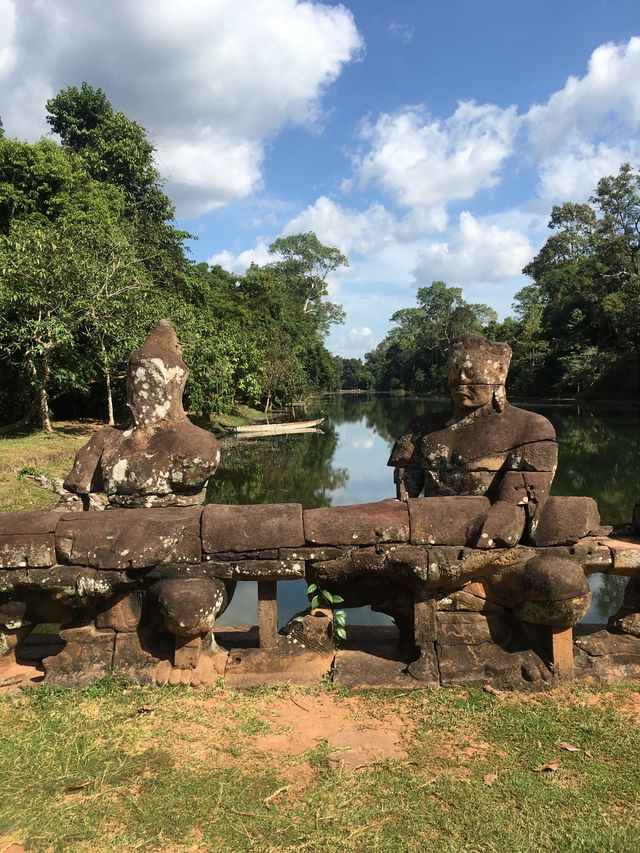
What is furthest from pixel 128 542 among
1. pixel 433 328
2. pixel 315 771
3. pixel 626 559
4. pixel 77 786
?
pixel 433 328

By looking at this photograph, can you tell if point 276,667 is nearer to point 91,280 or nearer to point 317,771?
point 317,771

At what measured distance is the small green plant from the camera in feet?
12.4

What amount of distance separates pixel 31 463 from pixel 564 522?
12490 mm

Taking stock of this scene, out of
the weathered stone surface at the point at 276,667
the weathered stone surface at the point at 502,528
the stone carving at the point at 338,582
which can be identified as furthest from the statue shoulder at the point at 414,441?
the weathered stone surface at the point at 276,667

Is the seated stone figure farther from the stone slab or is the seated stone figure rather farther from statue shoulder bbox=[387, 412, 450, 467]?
the stone slab

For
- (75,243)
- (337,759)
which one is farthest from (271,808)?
(75,243)

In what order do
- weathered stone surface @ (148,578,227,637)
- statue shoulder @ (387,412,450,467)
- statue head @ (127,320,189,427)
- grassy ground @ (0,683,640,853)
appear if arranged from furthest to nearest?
1. statue shoulder @ (387,412,450,467)
2. statue head @ (127,320,189,427)
3. weathered stone surface @ (148,578,227,637)
4. grassy ground @ (0,683,640,853)

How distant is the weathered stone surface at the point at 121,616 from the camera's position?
12.1 feet

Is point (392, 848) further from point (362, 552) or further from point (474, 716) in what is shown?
point (362, 552)

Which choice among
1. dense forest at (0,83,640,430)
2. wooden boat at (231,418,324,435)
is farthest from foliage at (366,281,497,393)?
wooden boat at (231,418,324,435)

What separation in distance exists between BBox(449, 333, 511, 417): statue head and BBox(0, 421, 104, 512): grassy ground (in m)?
8.35

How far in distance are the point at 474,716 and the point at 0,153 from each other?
71.9 feet

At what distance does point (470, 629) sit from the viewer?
3768 millimetres

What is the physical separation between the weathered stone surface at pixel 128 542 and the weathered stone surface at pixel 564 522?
2.25 meters
